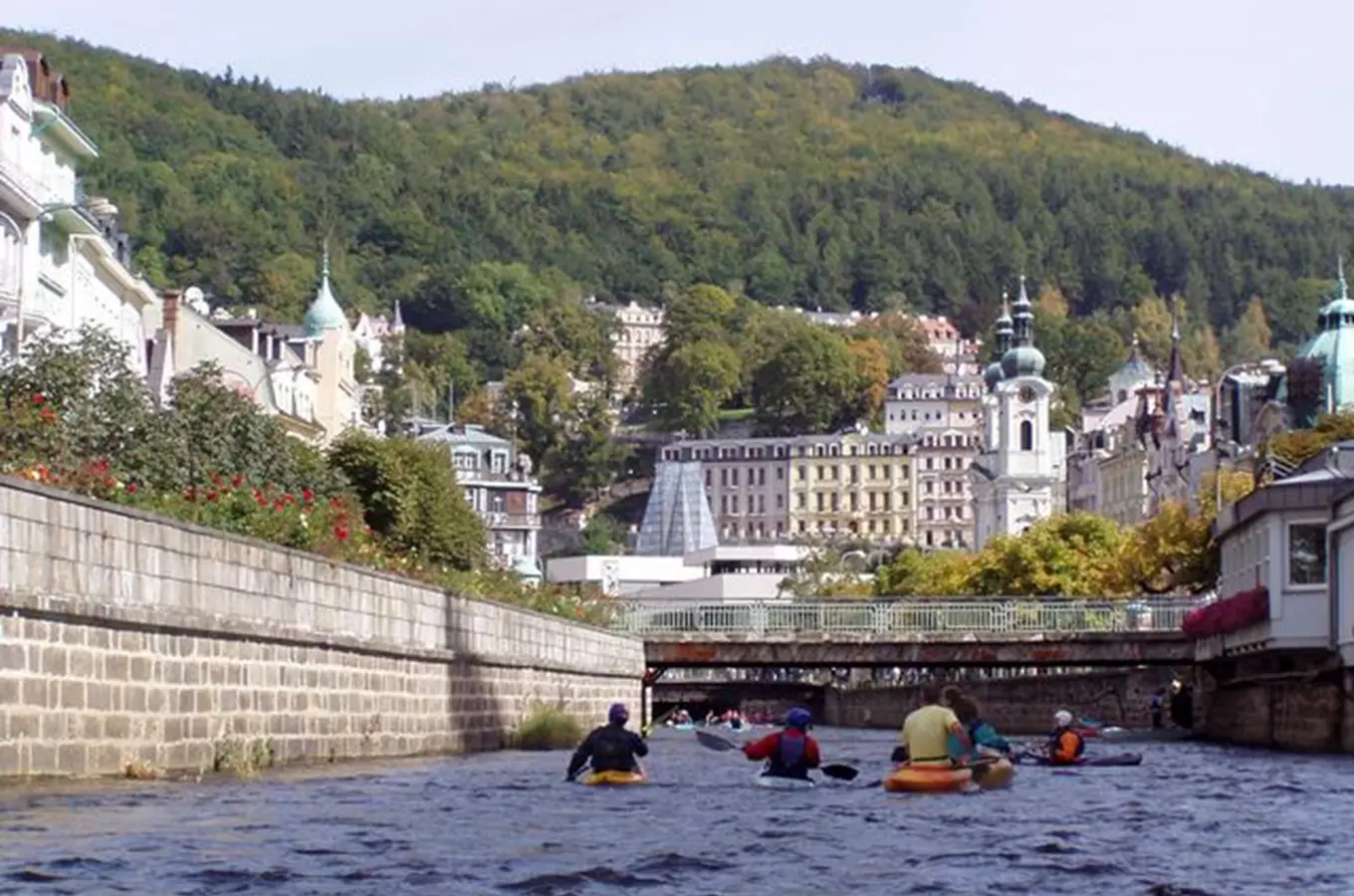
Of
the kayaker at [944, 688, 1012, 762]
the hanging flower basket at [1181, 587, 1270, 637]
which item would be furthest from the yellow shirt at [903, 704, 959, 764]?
the hanging flower basket at [1181, 587, 1270, 637]

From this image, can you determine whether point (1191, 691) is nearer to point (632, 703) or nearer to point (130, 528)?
point (632, 703)

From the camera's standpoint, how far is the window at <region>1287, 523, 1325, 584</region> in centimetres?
6844

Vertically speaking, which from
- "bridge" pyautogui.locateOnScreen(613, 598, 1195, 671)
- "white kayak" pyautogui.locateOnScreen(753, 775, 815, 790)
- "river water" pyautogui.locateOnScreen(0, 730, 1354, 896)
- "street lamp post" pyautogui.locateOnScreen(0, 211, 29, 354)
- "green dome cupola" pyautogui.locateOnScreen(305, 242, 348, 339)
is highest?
"green dome cupola" pyautogui.locateOnScreen(305, 242, 348, 339)

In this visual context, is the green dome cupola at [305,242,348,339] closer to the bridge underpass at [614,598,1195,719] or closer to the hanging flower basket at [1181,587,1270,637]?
the bridge underpass at [614,598,1195,719]

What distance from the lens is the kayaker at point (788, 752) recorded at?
141 feet

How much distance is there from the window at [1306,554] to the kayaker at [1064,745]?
50.2 feet

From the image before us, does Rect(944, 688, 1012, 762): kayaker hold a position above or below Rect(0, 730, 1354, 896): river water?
above

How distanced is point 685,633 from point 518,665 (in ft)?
105

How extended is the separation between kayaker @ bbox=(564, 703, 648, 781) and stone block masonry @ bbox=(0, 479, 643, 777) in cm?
363

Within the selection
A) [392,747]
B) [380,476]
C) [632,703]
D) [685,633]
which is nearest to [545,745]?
[392,747]

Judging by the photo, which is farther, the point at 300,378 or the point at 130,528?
the point at 300,378

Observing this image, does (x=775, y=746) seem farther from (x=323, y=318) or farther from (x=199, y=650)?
(x=323, y=318)

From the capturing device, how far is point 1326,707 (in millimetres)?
67312

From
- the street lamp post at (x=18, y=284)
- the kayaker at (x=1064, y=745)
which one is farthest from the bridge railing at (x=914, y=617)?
the kayaker at (x=1064, y=745)
